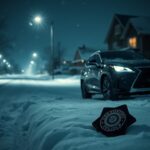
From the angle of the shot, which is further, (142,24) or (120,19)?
(120,19)

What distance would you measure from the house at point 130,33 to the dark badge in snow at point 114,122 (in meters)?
35.3

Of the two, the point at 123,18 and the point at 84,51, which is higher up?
the point at 123,18

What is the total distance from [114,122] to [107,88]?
448cm

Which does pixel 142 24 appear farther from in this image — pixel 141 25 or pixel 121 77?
pixel 121 77

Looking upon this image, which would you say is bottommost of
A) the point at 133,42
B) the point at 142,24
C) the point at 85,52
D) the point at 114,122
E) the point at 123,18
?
the point at 114,122

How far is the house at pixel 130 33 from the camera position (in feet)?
→ 137

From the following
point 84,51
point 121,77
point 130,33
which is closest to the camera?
point 121,77

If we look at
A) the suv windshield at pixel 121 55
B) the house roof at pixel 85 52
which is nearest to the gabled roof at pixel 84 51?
the house roof at pixel 85 52

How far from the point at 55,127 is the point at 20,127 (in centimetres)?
228

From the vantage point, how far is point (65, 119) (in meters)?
5.79

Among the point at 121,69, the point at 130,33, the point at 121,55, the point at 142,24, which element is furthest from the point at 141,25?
the point at 121,69

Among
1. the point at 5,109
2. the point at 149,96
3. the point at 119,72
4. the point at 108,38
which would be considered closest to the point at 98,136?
the point at 119,72

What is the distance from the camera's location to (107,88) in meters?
9.16

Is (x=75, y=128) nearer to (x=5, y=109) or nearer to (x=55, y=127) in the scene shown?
(x=55, y=127)
